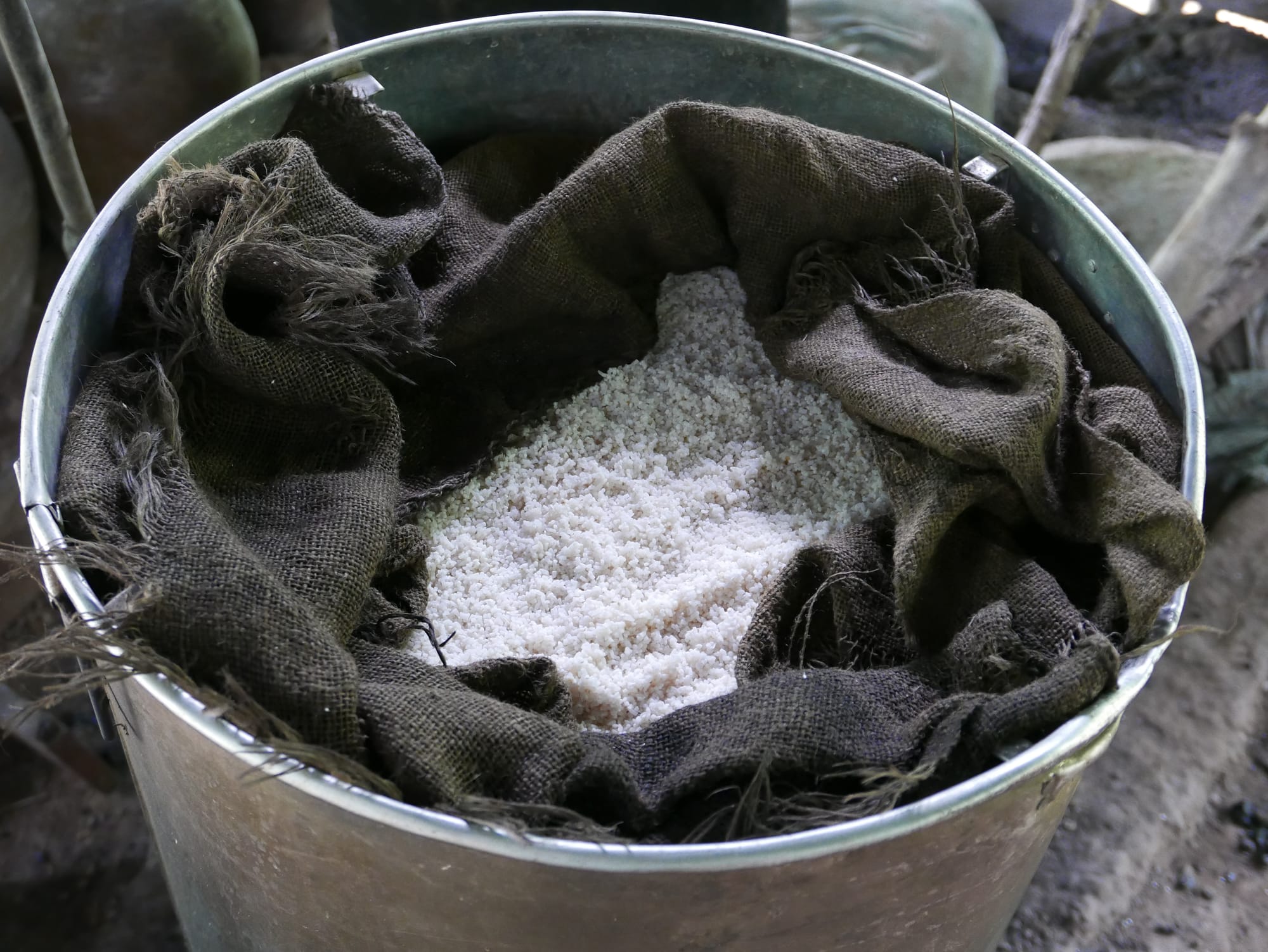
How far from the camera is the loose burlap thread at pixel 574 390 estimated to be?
0.43 m

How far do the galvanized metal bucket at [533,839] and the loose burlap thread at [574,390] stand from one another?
0.6 inches

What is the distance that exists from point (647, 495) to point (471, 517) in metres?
0.09

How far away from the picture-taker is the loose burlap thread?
431mm

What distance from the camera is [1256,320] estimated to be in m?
1.24

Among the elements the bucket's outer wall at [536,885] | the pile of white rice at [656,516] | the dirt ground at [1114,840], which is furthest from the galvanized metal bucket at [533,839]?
the dirt ground at [1114,840]

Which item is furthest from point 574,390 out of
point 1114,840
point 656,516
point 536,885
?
point 1114,840

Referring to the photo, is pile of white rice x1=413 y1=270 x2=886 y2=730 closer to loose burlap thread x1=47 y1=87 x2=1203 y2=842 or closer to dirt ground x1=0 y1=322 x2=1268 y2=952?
loose burlap thread x1=47 y1=87 x2=1203 y2=842

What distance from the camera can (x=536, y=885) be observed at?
1.27 feet

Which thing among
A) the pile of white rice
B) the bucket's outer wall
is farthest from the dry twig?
the bucket's outer wall

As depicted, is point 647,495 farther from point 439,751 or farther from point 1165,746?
point 1165,746

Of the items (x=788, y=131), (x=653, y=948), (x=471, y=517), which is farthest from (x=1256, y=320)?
(x=653, y=948)

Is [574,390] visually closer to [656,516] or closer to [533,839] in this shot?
[656,516]

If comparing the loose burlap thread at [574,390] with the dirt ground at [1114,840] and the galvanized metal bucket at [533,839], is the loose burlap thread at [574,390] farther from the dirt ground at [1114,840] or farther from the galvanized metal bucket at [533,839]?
the dirt ground at [1114,840]

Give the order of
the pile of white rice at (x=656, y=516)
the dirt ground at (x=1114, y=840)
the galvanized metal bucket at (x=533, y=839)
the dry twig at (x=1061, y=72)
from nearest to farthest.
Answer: the galvanized metal bucket at (x=533, y=839) < the pile of white rice at (x=656, y=516) < the dirt ground at (x=1114, y=840) < the dry twig at (x=1061, y=72)
